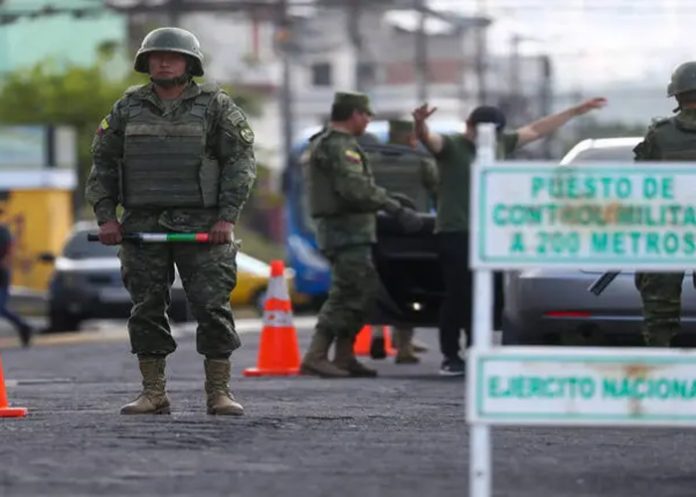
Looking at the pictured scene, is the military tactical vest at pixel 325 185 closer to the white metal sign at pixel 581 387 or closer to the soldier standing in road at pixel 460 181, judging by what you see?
the soldier standing in road at pixel 460 181

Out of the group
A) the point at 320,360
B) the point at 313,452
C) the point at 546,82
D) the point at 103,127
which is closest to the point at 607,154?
the point at 320,360

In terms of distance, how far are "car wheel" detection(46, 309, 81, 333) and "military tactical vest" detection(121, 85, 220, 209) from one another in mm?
20991

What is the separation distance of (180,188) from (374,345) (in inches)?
295

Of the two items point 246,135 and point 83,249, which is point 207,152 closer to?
point 246,135

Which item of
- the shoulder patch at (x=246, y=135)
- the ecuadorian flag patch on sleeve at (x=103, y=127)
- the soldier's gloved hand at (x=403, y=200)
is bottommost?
the soldier's gloved hand at (x=403, y=200)

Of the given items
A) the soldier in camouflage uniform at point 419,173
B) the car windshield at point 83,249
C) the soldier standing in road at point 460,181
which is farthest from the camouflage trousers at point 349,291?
the car windshield at point 83,249

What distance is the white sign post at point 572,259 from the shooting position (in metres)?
7.13

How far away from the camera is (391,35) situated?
101 metres

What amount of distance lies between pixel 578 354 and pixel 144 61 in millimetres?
4057

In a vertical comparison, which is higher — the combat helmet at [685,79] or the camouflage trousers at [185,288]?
the combat helmet at [685,79]

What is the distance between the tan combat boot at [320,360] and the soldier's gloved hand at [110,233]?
4685 millimetres

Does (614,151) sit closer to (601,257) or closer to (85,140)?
(601,257)

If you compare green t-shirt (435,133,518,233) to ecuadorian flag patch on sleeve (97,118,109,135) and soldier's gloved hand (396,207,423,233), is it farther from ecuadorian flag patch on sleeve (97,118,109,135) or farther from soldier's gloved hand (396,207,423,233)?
ecuadorian flag patch on sleeve (97,118,109,135)

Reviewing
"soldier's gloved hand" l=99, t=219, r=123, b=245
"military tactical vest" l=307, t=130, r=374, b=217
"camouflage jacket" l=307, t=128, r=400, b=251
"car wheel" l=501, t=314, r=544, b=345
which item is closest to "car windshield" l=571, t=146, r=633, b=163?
"car wheel" l=501, t=314, r=544, b=345
